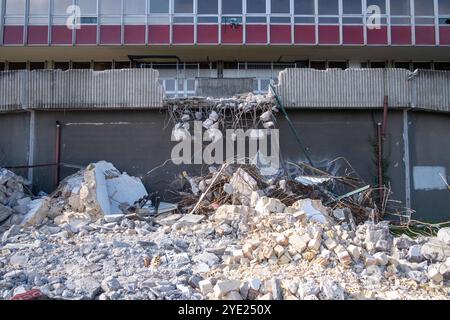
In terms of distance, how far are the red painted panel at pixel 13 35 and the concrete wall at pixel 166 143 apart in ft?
37.8

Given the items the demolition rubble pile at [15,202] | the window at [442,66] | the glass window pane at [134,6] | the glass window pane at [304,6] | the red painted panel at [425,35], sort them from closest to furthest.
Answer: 1. the demolition rubble pile at [15,202]
2. the red painted panel at [425,35]
3. the glass window pane at [134,6]
4. the glass window pane at [304,6]
5. the window at [442,66]

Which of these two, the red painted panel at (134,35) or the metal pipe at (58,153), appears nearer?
the metal pipe at (58,153)

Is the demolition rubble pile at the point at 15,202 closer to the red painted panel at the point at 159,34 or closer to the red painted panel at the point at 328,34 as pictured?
the red painted panel at the point at 159,34

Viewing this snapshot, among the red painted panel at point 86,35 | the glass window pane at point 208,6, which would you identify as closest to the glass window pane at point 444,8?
the glass window pane at point 208,6

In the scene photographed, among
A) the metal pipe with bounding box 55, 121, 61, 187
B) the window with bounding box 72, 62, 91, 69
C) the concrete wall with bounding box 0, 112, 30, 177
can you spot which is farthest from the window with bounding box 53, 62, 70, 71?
the metal pipe with bounding box 55, 121, 61, 187

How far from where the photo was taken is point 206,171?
12.0 meters

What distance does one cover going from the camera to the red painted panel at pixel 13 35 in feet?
71.9

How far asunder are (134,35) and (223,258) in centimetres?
1720

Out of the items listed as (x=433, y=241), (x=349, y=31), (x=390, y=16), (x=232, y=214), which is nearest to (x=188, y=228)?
(x=232, y=214)

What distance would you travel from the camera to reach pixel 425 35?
21953 mm

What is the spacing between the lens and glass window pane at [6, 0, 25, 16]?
22188 mm

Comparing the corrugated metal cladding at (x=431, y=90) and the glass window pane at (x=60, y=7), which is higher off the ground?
the glass window pane at (x=60, y=7)

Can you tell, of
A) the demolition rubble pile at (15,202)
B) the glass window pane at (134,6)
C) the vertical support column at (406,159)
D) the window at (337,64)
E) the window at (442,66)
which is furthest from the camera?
the window at (442,66)

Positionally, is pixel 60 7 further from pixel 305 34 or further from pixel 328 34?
pixel 328 34
